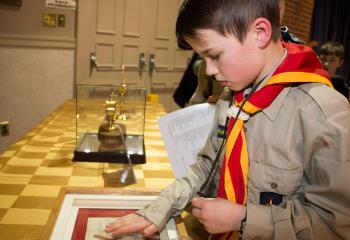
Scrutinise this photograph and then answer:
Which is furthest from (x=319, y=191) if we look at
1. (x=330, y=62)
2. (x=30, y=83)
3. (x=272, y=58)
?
(x=30, y=83)

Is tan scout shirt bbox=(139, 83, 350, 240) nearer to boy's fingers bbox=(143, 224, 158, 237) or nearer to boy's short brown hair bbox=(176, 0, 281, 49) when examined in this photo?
boy's fingers bbox=(143, 224, 158, 237)

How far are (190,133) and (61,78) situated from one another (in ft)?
9.63

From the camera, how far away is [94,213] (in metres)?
0.85

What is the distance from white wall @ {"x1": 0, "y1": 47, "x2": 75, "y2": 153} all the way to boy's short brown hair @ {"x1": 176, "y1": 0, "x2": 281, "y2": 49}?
321 centimetres

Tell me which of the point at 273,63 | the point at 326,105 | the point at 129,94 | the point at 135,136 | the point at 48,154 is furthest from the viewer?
the point at 129,94

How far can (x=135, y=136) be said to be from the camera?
61.5 inches

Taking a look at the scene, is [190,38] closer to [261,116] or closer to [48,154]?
[261,116]

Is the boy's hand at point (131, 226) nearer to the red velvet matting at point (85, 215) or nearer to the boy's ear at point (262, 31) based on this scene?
the red velvet matting at point (85, 215)

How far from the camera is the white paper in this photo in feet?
3.74

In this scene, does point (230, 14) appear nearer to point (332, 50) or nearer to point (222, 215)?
point (222, 215)

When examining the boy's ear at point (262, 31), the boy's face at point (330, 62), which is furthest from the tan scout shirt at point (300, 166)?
the boy's face at point (330, 62)

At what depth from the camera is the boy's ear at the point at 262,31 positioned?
29.2 inches

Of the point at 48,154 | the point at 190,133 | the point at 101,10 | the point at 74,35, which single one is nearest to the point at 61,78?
the point at 74,35

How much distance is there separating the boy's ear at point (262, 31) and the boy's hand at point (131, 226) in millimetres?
457
